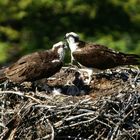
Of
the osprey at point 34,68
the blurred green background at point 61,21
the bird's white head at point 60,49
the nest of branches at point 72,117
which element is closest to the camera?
the nest of branches at point 72,117

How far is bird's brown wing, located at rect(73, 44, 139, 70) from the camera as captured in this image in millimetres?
11797

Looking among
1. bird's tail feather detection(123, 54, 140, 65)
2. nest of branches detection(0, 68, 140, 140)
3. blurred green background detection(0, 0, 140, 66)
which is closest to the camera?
nest of branches detection(0, 68, 140, 140)

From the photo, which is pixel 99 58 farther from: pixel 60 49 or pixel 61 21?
pixel 61 21

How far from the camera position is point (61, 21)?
17.6 metres

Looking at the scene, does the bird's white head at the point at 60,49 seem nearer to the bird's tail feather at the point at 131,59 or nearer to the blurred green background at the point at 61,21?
the bird's tail feather at the point at 131,59

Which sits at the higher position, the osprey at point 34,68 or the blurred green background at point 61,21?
the blurred green background at point 61,21

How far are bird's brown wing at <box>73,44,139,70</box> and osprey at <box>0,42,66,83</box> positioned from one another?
0.43 meters

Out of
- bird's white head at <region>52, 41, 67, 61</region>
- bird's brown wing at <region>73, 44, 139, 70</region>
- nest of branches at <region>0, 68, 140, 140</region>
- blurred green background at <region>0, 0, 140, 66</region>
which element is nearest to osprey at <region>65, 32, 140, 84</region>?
bird's brown wing at <region>73, 44, 139, 70</region>

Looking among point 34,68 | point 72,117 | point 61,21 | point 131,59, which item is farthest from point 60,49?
point 61,21

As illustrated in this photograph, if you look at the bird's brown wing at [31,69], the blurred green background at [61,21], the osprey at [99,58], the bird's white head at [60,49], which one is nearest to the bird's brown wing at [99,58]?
the osprey at [99,58]

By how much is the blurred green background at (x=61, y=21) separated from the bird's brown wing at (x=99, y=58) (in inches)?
185

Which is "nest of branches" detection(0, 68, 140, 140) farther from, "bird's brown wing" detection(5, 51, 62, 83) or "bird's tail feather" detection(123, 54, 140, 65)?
"bird's tail feather" detection(123, 54, 140, 65)

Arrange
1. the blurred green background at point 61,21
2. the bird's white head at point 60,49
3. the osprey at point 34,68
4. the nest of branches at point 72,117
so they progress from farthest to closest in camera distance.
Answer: the blurred green background at point 61,21, the bird's white head at point 60,49, the osprey at point 34,68, the nest of branches at point 72,117

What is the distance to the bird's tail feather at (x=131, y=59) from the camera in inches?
463
